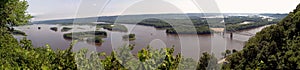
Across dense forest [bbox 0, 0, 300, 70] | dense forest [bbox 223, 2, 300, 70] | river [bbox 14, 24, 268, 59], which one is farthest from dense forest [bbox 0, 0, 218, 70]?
dense forest [bbox 223, 2, 300, 70]

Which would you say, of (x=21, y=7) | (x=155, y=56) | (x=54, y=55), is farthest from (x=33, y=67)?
(x=21, y=7)

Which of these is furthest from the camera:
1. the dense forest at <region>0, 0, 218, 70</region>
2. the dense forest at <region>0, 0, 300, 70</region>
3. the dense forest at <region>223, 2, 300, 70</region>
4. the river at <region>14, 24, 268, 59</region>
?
the dense forest at <region>223, 2, 300, 70</region>

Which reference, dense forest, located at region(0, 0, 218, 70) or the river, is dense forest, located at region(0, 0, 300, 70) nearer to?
dense forest, located at region(0, 0, 218, 70)

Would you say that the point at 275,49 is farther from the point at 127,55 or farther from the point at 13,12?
the point at 127,55

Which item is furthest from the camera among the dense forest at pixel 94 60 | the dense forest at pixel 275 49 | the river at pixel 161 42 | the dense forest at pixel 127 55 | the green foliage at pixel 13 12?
the dense forest at pixel 275 49

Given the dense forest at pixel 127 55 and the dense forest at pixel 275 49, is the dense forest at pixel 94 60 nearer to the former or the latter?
the dense forest at pixel 127 55

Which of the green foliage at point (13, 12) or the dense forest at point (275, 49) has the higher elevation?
the green foliage at point (13, 12)

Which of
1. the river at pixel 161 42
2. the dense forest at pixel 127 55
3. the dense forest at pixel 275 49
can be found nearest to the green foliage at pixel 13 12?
the dense forest at pixel 127 55

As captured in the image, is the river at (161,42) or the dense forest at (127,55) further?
the river at (161,42)

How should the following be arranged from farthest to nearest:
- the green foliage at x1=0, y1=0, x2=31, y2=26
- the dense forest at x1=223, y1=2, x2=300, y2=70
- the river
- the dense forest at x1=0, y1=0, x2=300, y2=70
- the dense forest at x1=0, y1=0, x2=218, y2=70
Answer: the dense forest at x1=223, y1=2, x2=300, y2=70 < the green foliage at x1=0, y1=0, x2=31, y2=26 < the river < the dense forest at x1=0, y1=0, x2=300, y2=70 < the dense forest at x1=0, y1=0, x2=218, y2=70
